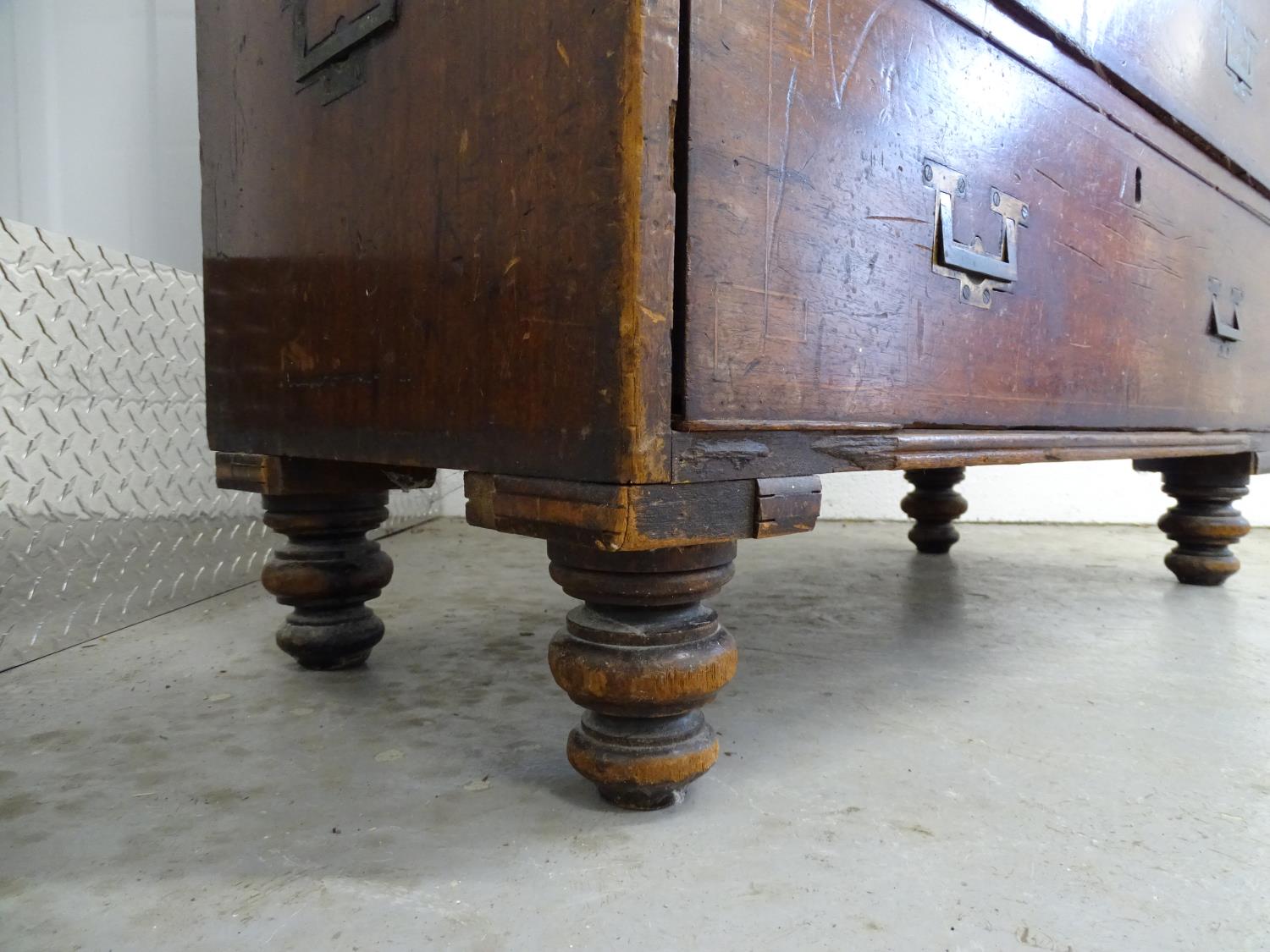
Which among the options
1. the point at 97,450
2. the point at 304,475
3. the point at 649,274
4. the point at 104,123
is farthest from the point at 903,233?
the point at 104,123

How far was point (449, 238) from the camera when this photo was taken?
33.6 inches

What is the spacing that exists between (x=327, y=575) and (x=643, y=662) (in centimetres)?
66

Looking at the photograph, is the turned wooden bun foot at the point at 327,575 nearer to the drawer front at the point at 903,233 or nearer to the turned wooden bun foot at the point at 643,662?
the turned wooden bun foot at the point at 643,662

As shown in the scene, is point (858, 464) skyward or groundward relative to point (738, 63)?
groundward

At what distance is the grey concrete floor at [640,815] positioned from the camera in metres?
0.68

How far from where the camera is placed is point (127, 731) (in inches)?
42.6

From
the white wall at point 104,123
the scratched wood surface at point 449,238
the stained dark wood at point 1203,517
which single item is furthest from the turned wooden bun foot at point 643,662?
the stained dark wood at point 1203,517

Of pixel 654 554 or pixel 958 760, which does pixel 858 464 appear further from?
pixel 958 760

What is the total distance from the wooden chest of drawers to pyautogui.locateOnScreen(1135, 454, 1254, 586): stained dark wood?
0.93 meters

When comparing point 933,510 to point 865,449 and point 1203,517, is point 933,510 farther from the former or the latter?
point 865,449

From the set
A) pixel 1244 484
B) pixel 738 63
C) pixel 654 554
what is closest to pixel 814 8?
pixel 738 63

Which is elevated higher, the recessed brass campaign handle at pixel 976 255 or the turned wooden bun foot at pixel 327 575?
the recessed brass campaign handle at pixel 976 255

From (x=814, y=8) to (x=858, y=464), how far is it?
446 mm

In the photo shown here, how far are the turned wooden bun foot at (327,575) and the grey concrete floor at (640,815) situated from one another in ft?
0.18
